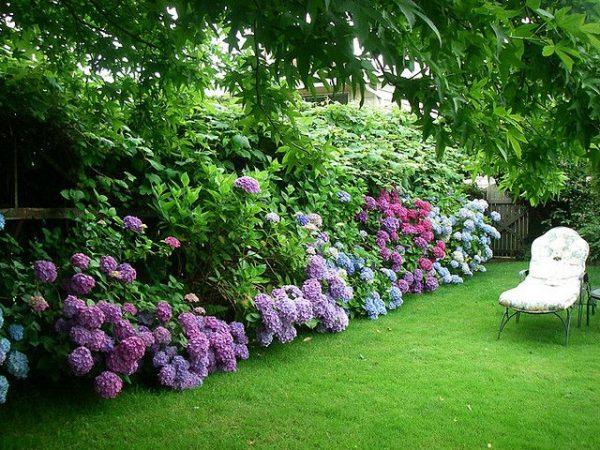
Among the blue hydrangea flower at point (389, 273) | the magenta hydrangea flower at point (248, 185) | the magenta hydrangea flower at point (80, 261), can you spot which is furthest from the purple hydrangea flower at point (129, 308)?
the blue hydrangea flower at point (389, 273)

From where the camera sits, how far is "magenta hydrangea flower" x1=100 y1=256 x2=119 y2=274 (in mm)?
3588

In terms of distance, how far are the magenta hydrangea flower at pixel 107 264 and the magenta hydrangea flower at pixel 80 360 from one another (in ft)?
1.95

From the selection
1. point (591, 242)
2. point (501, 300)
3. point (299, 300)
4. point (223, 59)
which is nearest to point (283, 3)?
point (223, 59)

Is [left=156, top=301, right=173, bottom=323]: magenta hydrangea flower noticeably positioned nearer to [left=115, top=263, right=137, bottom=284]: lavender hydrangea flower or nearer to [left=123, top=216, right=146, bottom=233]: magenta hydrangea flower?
[left=115, top=263, right=137, bottom=284]: lavender hydrangea flower

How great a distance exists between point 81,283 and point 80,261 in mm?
155

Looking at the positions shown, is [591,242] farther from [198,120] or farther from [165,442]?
[165,442]

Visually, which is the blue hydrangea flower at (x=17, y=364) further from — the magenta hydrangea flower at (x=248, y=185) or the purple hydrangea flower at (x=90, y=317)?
the magenta hydrangea flower at (x=248, y=185)

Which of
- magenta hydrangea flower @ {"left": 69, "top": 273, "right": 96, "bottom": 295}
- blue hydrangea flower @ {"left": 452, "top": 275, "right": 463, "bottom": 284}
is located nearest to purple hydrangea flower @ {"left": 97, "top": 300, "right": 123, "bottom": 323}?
magenta hydrangea flower @ {"left": 69, "top": 273, "right": 96, "bottom": 295}

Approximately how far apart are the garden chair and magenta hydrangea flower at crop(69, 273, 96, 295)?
12.8 ft

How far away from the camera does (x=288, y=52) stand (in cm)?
156

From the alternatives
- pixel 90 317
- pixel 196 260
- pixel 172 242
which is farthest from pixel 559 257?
pixel 90 317

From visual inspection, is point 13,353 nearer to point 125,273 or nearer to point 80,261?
point 80,261

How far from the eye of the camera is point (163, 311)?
12.0 feet

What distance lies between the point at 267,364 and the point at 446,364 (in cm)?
150
